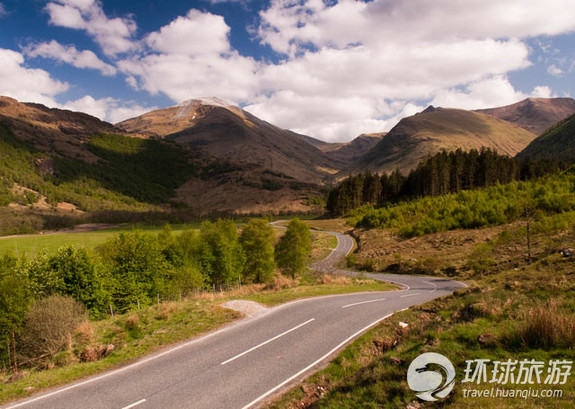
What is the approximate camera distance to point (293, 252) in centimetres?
5159

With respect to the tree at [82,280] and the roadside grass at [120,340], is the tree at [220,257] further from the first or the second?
the roadside grass at [120,340]

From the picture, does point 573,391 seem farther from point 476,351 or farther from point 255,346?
point 255,346

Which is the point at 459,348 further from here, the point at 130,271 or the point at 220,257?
the point at 220,257

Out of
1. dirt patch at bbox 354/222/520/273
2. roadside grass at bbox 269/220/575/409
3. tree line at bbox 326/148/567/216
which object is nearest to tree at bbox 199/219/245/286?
dirt patch at bbox 354/222/520/273

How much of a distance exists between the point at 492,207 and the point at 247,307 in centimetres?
5281

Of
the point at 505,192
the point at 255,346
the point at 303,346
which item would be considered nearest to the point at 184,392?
the point at 255,346

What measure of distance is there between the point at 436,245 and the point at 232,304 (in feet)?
145

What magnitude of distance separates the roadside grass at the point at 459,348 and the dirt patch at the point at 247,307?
6.87 metres

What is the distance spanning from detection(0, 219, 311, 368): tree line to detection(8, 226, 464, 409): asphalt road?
953 cm

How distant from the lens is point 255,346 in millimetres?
13609

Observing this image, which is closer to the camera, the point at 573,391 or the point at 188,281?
the point at 573,391

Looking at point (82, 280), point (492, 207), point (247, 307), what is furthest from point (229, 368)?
point (492, 207)

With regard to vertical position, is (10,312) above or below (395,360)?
below

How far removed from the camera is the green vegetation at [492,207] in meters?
50.3
